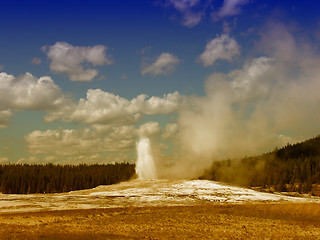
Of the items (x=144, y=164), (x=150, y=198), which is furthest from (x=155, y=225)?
(x=144, y=164)

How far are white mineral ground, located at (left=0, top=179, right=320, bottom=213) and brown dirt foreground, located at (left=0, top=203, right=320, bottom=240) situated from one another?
25.7 ft

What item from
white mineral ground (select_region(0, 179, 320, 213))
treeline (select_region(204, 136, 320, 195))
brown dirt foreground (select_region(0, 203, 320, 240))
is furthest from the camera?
treeline (select_region(204, 136, 320, 195))

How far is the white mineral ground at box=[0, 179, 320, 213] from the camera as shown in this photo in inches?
1929

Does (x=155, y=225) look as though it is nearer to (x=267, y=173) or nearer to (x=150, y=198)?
(x=150, y=198)

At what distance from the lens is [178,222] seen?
115ft

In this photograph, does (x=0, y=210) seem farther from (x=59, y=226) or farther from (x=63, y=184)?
(x=63, y=184)

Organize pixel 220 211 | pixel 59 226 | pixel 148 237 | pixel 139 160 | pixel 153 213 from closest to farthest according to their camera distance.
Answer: pixel 148 237, pixel 59 226, pixel 153 213, pixel 220 211, pixel 139 160

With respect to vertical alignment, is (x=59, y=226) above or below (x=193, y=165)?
below

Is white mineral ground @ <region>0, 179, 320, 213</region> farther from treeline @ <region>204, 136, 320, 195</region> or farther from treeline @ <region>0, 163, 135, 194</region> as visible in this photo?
treeline @ <region>0, 163, 135, 194</region>

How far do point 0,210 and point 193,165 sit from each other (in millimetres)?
98753

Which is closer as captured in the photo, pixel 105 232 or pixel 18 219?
pixel 105 232

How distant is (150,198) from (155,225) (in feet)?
88.8

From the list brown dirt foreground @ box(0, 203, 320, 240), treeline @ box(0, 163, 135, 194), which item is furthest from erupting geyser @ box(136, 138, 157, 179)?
brown dirt foreground @ box(0, 203, 320, 240)

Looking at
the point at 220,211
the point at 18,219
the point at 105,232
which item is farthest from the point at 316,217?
the point at 18,219
